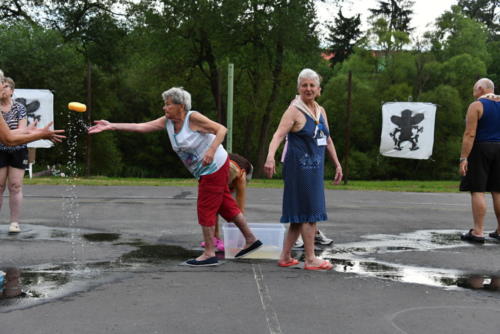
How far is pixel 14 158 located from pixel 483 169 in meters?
5.88

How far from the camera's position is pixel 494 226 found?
29.8ft

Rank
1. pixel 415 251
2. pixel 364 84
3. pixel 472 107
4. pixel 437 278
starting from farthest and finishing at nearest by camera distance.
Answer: pixel 364 84 → pixel 472 107 → pixel 415 251 → pixel 437 278

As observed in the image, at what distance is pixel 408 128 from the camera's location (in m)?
22.2

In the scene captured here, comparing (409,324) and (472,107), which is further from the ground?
(472,107)

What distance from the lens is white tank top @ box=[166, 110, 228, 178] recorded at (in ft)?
18.3

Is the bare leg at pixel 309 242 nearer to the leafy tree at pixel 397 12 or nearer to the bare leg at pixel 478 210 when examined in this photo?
the bare leg at pixel 478 210

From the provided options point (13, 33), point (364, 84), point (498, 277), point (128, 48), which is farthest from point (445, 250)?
point (364, 84)

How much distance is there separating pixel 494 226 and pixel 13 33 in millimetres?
26573

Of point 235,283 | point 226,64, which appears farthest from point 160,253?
point 226,64

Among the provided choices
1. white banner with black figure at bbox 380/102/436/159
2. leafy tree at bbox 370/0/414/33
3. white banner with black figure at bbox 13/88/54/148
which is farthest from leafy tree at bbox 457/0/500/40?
white banner with black figure at bbox 13/88/54/148

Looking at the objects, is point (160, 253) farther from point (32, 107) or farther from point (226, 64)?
point (226, 64)

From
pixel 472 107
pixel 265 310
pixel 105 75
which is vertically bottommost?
pixel 265 310

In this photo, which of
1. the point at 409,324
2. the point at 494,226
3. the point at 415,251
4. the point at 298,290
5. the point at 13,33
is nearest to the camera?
the point at 409,324

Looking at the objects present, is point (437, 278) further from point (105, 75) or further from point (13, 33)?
point (105, 75)
